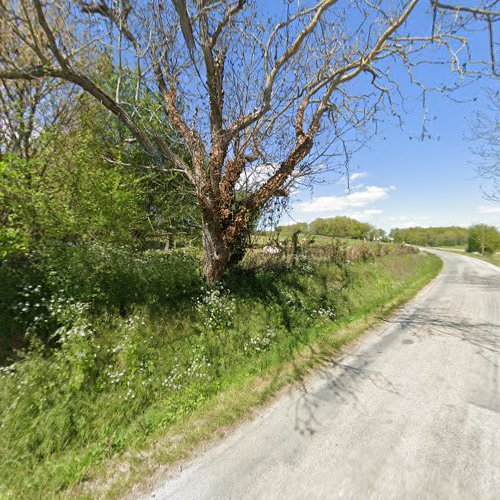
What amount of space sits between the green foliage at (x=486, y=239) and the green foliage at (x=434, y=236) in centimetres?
3678

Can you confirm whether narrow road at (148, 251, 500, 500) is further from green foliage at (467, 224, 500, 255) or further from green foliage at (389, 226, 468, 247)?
green foliage at (389, 226, 468, 247)

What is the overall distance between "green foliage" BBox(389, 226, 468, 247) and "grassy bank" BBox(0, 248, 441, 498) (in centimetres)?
9235

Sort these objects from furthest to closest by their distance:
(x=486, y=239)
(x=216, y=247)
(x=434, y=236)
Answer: (x=434, y=236) → (x=486, y=239) → (x=216, y=247)

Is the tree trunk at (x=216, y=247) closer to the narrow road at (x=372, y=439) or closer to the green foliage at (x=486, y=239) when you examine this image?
the narrow road at (x=372, y=439)

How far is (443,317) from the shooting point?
7.23m

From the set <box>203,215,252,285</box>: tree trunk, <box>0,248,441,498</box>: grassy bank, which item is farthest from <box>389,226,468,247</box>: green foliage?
<box>0,248,441,498</box>: grassy bank

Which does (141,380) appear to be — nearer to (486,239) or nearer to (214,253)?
(214,253)

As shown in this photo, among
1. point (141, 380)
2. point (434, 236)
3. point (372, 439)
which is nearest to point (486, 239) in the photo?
point (434, 236)

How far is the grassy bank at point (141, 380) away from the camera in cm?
253

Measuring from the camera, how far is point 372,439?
106 inches

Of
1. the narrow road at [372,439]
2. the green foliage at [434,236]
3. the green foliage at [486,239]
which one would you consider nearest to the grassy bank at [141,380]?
the narrow road at [372,439]

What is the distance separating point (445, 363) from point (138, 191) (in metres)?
7.61

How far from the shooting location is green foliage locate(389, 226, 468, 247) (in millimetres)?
87062

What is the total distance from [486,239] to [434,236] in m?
52.6
